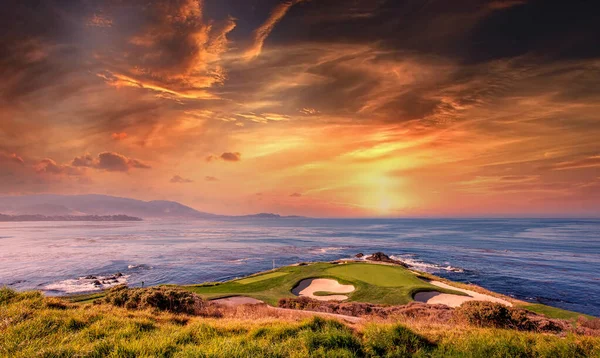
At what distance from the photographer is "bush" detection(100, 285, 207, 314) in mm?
12602

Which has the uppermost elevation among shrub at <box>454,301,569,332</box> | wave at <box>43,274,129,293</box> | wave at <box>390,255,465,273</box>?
shrub at <box>454,301,569,332</box>

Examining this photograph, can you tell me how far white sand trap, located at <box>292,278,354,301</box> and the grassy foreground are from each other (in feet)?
52.7

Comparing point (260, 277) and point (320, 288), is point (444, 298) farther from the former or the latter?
A: point (260, 277)

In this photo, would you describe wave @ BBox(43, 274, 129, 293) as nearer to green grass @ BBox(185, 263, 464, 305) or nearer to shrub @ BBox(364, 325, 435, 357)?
green grass @ BBox(185, 263, 464, 305)

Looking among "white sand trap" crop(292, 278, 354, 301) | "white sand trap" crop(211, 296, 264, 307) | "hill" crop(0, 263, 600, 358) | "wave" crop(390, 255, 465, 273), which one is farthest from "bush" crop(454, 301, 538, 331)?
"wave" crop(390, 255, 465, 273)

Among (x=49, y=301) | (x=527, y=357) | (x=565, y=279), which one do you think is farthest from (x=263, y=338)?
(x=565, y=279)

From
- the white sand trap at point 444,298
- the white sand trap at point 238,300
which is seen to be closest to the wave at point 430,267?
the white sand trap at point 444,298

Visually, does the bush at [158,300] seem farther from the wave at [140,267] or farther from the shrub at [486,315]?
the wave at [140,267]

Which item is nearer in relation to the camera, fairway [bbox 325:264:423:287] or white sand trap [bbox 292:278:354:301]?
white sand trap [bbox 292:278:354:301]

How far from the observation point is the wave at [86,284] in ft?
106

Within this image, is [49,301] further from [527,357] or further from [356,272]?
[356,272]

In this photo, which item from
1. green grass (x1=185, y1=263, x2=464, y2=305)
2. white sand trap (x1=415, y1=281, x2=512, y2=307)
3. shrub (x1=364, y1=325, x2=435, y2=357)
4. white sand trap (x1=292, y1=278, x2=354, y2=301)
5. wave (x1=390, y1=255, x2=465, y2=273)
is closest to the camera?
shrub (x1=364, y1=325, x2=435, y2=357)

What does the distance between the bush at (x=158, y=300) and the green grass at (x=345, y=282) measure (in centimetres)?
787

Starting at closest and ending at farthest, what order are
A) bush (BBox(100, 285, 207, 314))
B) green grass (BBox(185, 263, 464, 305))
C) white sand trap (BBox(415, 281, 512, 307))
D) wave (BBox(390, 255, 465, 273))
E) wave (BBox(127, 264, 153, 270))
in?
1. bush (BBox(100, 285, 207, 314))
2. white sand trap (BBox(415, 281, 512, 307))
3. green grass (BBox(185, 263, 464, 305))
4. wave (BBox(390, 255, 465, 273))
5. wave (BBox(127, 264, 153, 270))
